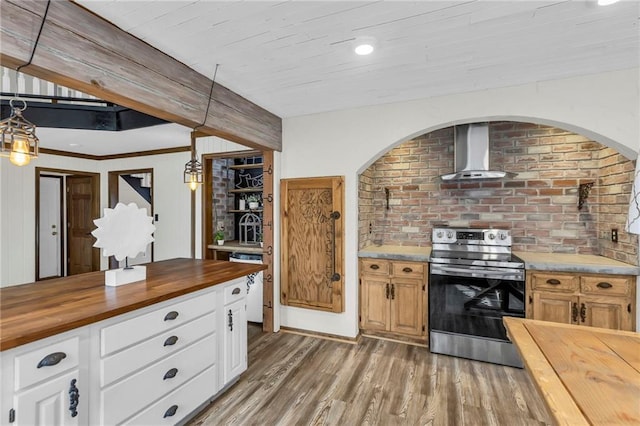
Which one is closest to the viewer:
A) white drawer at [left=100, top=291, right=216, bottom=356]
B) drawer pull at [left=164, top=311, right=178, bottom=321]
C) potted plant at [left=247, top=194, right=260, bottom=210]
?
white drawer at [left=100, top=291, right=216, bottom=356]

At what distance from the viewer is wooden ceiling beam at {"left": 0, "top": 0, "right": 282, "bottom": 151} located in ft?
4.45

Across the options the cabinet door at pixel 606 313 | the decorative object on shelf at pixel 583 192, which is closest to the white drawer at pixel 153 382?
the cabinet door at pixel 606 313

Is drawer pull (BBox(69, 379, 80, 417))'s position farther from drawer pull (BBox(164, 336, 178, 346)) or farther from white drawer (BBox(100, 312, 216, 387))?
drawer pull (BBox(164, 336, 178, 346))

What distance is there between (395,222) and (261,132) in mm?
1963

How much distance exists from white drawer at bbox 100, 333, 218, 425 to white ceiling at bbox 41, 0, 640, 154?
198 centimetres

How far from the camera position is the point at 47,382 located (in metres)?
1.26

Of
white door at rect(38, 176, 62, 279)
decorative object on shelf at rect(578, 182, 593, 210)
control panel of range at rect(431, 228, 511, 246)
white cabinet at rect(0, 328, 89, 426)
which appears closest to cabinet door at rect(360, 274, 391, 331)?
control panel of range at rect(431, 228, 511, 246)

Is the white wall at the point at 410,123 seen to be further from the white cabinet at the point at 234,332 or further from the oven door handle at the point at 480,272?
the white cabinet at the point at 234,332

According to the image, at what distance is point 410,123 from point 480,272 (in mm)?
1562

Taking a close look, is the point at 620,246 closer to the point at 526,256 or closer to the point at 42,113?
the point at 526,256

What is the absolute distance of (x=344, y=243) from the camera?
3.25 metres

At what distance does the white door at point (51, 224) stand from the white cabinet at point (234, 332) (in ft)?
19.2

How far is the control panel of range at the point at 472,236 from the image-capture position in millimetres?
3277

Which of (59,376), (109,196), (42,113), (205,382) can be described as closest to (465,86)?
(205,382)
